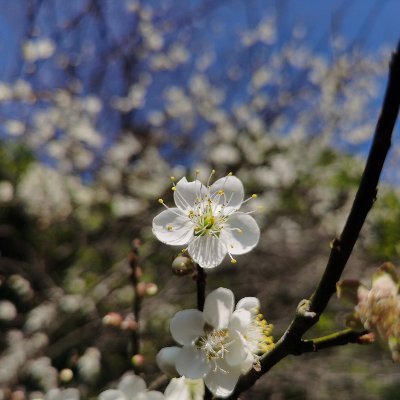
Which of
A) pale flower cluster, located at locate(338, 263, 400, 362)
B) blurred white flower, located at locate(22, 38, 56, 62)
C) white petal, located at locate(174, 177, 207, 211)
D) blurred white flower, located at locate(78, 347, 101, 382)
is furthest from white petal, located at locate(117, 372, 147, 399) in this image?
blurred white flower, located at locate(22, 38, 56, 62)

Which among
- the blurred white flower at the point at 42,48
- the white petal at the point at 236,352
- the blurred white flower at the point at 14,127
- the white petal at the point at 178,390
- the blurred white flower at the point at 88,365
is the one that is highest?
the blurred white flower at the point at 42,48

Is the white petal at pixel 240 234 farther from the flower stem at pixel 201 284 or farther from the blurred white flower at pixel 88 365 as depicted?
the blurred white flower at pixel 88 365

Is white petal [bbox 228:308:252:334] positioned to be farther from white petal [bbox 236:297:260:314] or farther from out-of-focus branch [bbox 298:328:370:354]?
out-of-focus branch [bbox 298:328:370:354]

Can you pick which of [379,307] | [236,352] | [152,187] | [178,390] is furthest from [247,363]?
[152,187]

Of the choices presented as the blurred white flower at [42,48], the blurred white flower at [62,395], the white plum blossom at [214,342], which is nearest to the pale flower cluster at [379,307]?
the white plum blossom at [214,342]

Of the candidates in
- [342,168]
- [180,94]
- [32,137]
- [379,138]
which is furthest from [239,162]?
[379,138]

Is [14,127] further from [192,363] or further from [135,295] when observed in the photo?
[192,363]
